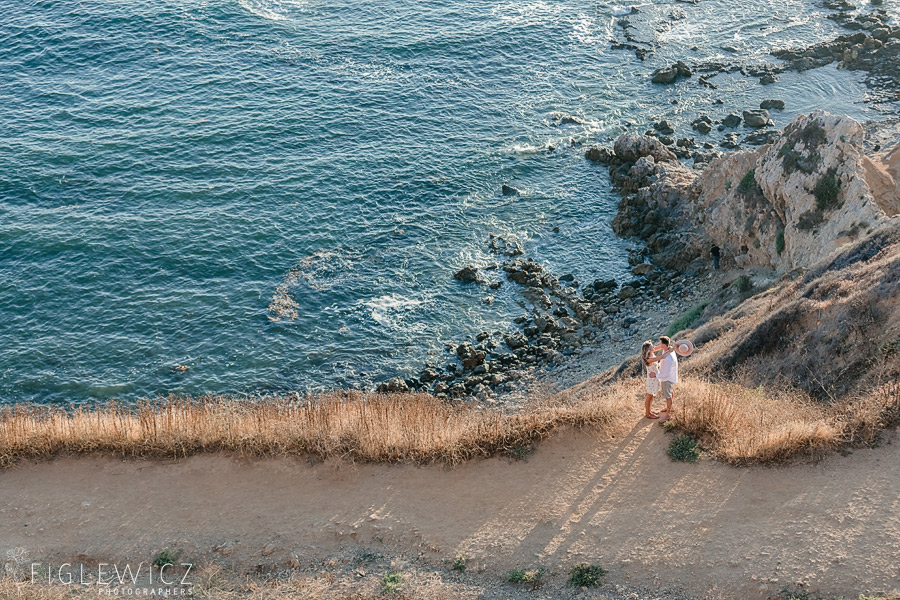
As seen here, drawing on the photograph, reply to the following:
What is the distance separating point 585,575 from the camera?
1471cm

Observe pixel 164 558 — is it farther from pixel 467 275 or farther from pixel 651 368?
pixel 467 275

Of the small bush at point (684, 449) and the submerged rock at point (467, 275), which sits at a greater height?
the small bush at point (684, 449)

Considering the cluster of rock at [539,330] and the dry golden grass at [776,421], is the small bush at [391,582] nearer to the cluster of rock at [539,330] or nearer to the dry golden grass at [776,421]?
the dry golden grass at [776,421]

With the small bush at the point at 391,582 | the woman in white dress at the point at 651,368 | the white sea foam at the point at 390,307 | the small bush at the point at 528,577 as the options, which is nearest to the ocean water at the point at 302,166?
the white sea foam at the point at 390,307

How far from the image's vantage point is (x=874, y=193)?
30.0 metres

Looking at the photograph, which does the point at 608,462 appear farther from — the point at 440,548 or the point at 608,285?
the point at 608,285

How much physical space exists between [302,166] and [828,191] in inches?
1136

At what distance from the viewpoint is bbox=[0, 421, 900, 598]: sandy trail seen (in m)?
14.5

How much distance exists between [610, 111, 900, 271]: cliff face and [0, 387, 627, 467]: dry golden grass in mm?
15506

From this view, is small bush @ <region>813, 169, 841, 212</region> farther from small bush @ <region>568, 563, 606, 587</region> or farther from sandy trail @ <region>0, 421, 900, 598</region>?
small bush @ <region>568, 563, 606, 587</region>

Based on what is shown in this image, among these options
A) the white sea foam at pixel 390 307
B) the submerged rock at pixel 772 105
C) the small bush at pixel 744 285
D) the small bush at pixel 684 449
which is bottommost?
the white sea foam at pixel 390 307

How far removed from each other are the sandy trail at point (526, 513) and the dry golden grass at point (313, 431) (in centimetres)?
36

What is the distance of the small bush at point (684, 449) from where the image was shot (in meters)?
17.1

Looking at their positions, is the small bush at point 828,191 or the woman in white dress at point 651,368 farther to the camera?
the small bush at point 828,191
